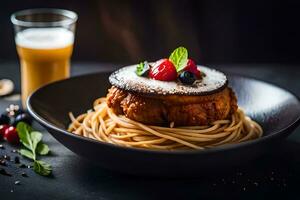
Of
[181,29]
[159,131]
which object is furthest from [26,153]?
[181,29]

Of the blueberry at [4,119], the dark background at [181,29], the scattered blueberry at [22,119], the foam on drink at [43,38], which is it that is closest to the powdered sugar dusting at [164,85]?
the scattered blueberry at [22,119]

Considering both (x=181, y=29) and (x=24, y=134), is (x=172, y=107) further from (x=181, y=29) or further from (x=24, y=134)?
(x=181, y=29)

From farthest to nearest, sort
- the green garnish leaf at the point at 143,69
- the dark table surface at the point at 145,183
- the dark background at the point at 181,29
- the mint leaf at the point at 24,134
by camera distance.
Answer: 1. the dark background at the point at 181,29
2. the mint leaf at the point at 24,134
3. the green garnish leaf at the point at 143,69
4. the dark table surface at the point at 145,183

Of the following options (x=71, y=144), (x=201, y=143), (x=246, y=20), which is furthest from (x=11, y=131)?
(x=246, y=20)

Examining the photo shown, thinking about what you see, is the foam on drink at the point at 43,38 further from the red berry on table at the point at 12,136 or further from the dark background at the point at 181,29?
the dark background at the point at 181,29

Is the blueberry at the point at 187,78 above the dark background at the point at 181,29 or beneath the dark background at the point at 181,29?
above

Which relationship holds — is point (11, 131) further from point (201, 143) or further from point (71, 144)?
point (201, 143)
